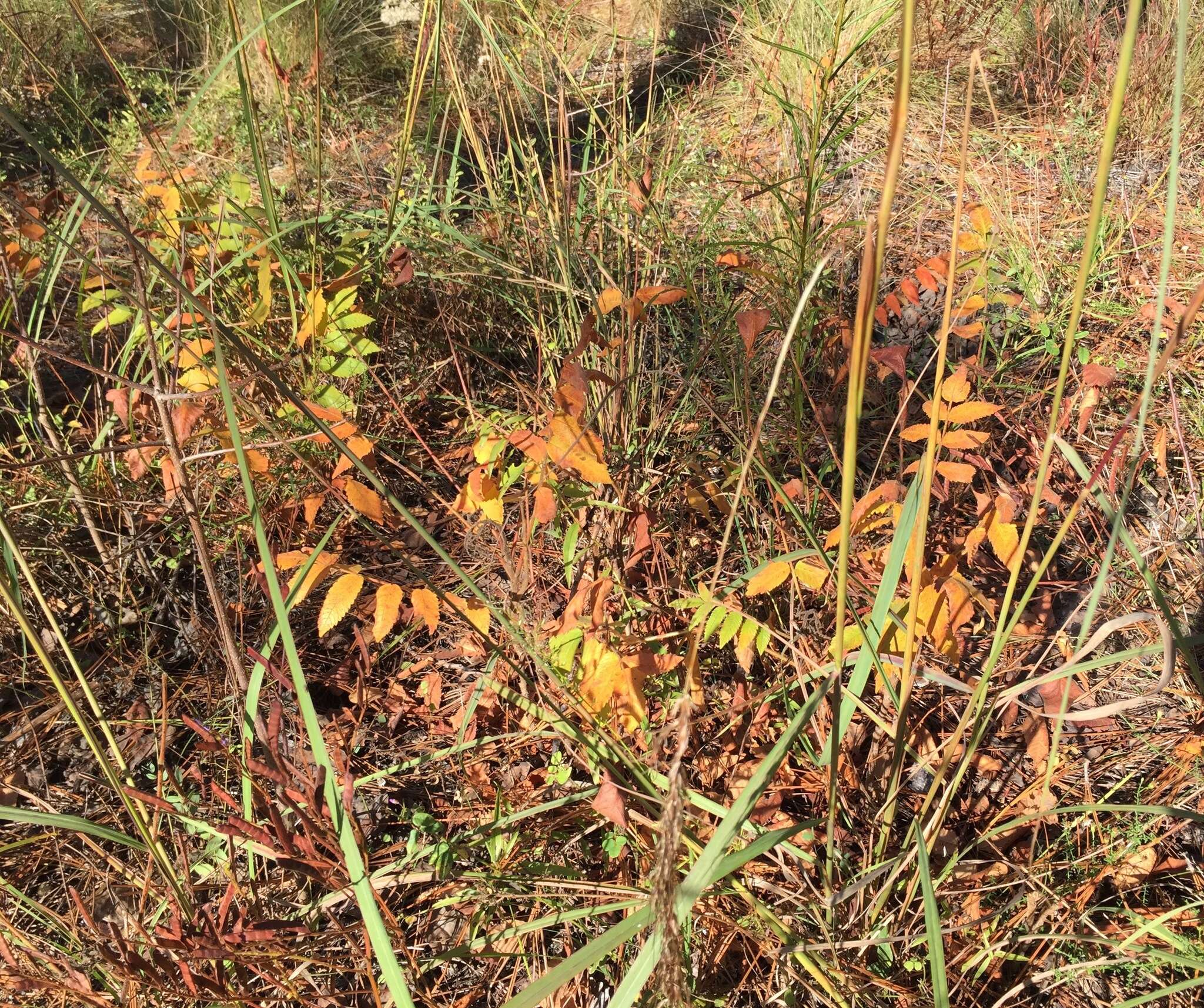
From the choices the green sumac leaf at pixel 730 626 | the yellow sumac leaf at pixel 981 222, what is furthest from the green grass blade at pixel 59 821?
the yellow sumac leaf at pixel 981 222

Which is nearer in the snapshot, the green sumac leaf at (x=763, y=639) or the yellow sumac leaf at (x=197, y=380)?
the green sumac leaf at (x=763, y=639)

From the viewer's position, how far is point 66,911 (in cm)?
126

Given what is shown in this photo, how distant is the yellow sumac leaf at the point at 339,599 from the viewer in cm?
119

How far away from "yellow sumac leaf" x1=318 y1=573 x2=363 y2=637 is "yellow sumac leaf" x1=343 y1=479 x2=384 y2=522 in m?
0.11

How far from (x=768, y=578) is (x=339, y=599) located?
603mm

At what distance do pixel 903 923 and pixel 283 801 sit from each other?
83 cm

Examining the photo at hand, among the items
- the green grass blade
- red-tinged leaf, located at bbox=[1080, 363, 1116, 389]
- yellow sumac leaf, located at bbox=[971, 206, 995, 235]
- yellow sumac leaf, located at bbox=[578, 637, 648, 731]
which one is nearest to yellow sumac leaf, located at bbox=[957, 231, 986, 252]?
yellow sumac leaf, located at bbox=[971, 206, 995, 235]

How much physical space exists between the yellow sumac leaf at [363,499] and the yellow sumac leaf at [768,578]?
1.82ft

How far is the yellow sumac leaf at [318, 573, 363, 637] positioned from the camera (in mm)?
1186

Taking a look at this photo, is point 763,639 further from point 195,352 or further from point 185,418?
point 195,352

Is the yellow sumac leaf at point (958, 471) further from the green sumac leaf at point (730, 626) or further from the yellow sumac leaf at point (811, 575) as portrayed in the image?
the green sumac leaf at point (730, 626)

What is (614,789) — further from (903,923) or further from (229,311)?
(229,311)

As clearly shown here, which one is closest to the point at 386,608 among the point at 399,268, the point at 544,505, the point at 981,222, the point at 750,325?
Answer: the point at 544,505

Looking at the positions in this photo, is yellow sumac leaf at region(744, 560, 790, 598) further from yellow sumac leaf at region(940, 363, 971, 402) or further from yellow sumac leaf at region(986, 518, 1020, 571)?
yellow sumac leaf at region(940, 363, 971, 402)
